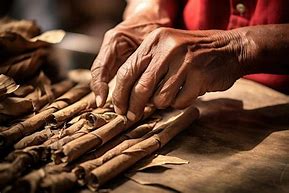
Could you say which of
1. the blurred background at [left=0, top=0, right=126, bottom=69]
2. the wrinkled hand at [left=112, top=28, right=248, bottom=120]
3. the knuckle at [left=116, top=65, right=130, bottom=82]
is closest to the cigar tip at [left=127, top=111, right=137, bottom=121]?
the wrinkled hand at [left=112, top=28, right=248, bottom=120]

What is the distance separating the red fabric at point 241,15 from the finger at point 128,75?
65cm

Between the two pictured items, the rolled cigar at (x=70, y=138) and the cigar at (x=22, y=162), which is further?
the rolled cigar at (x=70, y=138)

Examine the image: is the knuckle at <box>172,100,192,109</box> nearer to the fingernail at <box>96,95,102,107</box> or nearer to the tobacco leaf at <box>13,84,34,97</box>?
the fingernail at <box>96,95,102,107</box>

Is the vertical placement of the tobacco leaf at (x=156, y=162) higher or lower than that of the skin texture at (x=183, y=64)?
lower

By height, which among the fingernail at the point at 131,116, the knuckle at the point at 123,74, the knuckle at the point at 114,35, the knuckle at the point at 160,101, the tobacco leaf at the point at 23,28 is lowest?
the fingernail at the point at 131,116

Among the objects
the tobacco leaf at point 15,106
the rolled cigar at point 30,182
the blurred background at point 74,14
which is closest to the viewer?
the rolled cigar at point 30,182

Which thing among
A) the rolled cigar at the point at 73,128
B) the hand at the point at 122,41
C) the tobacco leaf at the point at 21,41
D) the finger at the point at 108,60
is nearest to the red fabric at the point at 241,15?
the hand at the point at 122,41

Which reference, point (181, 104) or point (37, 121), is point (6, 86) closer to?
point (37, 121)

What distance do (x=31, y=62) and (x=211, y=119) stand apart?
77 cm

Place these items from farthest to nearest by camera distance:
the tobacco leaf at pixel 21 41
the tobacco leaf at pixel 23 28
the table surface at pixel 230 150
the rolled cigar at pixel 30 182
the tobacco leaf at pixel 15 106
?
→ the tobacco leaf at pixel 23 28
the tobacco leaf at pixel 21 41
the tobacco leaf at pixel 15 106
the table surface at pixel 230 150
the rolled cigar at pixel 30 182

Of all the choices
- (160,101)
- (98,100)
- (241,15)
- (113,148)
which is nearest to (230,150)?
(160,101)

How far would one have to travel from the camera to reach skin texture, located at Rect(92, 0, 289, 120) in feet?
4.36

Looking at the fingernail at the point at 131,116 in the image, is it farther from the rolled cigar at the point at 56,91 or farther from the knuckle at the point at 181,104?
the rolled cigar at the point at 56,91

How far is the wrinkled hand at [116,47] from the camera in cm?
149
